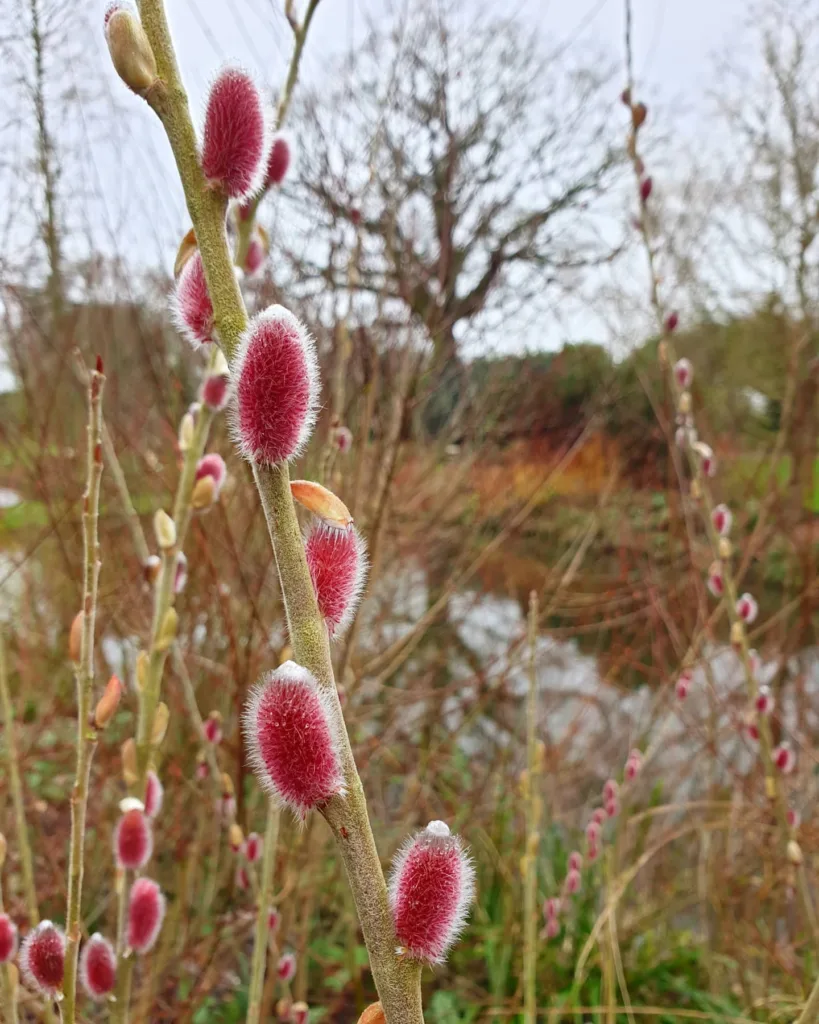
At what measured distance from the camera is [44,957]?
59cm

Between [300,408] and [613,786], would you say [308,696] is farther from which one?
[613,786]

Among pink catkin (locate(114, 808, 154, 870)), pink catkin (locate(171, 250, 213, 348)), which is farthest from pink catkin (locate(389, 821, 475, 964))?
pink catkin (locate(114, 808, 154, 870))

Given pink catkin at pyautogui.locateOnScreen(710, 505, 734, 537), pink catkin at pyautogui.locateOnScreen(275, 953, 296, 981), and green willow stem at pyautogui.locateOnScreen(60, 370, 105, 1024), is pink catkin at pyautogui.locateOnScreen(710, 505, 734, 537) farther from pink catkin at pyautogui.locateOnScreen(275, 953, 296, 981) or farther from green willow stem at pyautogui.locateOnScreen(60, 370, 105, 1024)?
green willow stem at pyautogui.locateOnScreen(60, 370, 105, 1024)

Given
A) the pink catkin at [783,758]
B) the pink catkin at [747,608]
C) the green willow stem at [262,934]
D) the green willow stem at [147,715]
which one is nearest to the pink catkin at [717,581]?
the pink catkin at [747,608]

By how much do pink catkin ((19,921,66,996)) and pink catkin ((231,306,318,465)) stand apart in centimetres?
45

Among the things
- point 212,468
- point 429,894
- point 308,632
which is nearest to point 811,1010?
point 429,894

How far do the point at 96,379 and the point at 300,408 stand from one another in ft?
0.98

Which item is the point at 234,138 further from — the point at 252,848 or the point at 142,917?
the point at 252,848

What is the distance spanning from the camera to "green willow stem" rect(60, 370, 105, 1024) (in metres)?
0.60

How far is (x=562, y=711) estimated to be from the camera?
175 inches

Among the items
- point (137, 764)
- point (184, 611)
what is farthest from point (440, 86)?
point (137, 764)

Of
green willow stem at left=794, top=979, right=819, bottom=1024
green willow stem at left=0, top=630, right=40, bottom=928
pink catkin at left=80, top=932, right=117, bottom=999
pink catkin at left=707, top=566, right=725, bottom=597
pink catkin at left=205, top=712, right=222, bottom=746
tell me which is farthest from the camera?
pink catkin at left=707, top=566, right=725, bottom=597

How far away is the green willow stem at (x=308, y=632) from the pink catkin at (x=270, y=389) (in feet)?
0.03

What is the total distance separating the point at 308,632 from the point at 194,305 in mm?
227
